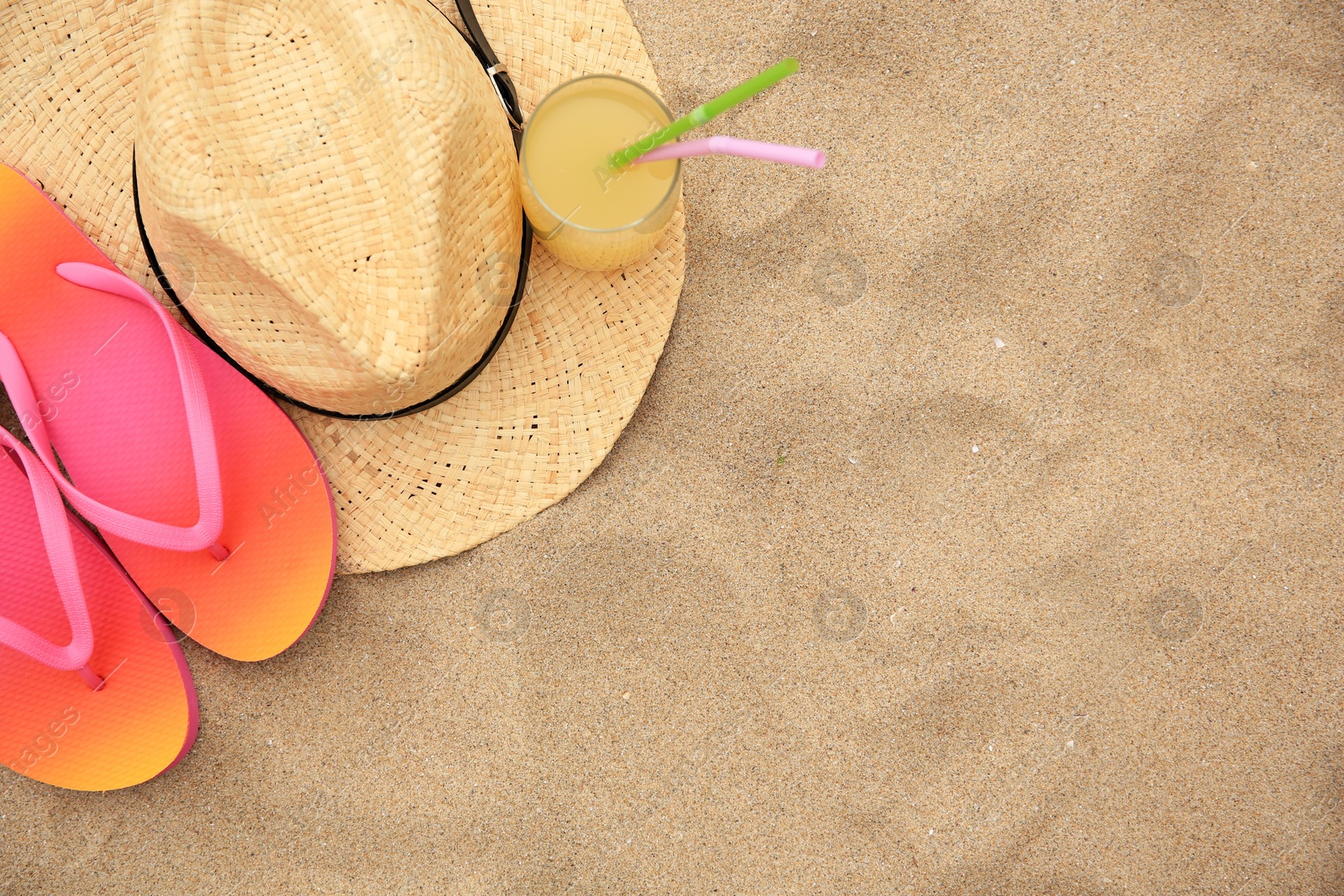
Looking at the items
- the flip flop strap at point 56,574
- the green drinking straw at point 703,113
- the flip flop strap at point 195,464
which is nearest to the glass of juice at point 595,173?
the green drinking straw at point 703,113

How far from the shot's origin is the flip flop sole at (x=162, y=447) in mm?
967

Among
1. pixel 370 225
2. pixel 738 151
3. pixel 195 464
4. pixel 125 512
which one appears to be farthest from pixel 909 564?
pixel 125 512

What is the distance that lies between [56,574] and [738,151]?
87cm

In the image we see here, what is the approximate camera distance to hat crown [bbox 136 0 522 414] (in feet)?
2.45

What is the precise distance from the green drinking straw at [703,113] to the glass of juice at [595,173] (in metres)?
0.02

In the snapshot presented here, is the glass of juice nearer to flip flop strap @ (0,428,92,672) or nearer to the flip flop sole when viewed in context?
the flip flop sole

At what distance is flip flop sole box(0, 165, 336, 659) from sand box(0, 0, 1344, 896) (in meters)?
0.08

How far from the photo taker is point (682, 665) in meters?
1.02

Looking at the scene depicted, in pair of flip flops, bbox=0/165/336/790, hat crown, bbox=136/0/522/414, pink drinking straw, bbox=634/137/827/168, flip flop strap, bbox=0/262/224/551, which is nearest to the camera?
pink drinking straw, bbox=634/137/827/168

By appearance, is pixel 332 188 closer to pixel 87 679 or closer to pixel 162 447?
pixel 162 447

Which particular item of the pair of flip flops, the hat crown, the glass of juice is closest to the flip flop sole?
the pair of flip flops

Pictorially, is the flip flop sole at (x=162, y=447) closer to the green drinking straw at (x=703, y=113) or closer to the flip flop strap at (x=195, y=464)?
the flip flop strap at (x=195, y=464)

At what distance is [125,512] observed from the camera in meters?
0.96

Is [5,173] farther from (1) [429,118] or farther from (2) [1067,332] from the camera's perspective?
(2) [1067,332]
